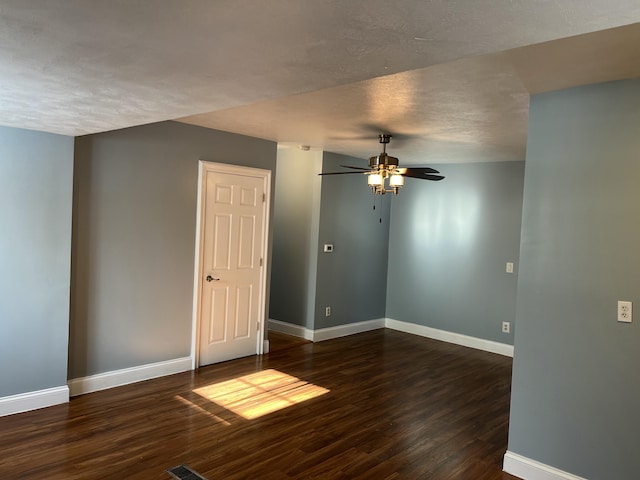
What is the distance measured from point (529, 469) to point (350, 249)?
3865mm

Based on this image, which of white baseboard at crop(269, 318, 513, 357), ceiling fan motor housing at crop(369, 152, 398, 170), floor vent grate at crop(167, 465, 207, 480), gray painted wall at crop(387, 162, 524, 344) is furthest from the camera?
white baseboard at crop(269, 318, 513, 357)

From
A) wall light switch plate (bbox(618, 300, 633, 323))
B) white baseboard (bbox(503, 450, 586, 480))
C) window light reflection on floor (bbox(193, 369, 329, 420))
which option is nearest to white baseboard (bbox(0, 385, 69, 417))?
window light reflection on floor (bbox(193, 369, 329, 420))

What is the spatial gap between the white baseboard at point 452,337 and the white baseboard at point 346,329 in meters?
0.23

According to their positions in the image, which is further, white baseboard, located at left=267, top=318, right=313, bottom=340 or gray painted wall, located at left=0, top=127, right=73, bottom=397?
white baseboard, located at left=267, top=318, right=313, bottom=340

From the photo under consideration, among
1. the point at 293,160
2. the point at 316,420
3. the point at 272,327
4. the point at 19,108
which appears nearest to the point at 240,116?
the point at 19,108

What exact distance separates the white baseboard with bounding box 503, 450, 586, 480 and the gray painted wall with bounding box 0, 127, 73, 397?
338 cm

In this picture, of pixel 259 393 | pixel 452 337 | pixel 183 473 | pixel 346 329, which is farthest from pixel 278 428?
pixel 452 337

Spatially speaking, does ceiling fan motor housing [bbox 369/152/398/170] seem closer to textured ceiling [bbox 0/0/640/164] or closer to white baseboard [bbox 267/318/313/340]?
textured ceiling [bbox 0/0/640/164]

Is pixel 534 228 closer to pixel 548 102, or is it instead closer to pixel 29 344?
pixel 548 102

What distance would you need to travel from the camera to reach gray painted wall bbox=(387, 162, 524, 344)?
5840 mm

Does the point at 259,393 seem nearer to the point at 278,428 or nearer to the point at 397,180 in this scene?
the point at 278,428

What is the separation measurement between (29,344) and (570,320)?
12.5 feet

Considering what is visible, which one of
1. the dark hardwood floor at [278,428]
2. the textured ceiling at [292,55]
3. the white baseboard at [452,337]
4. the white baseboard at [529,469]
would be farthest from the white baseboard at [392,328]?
the textured ceiling at [292,55]

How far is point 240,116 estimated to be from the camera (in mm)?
4031
